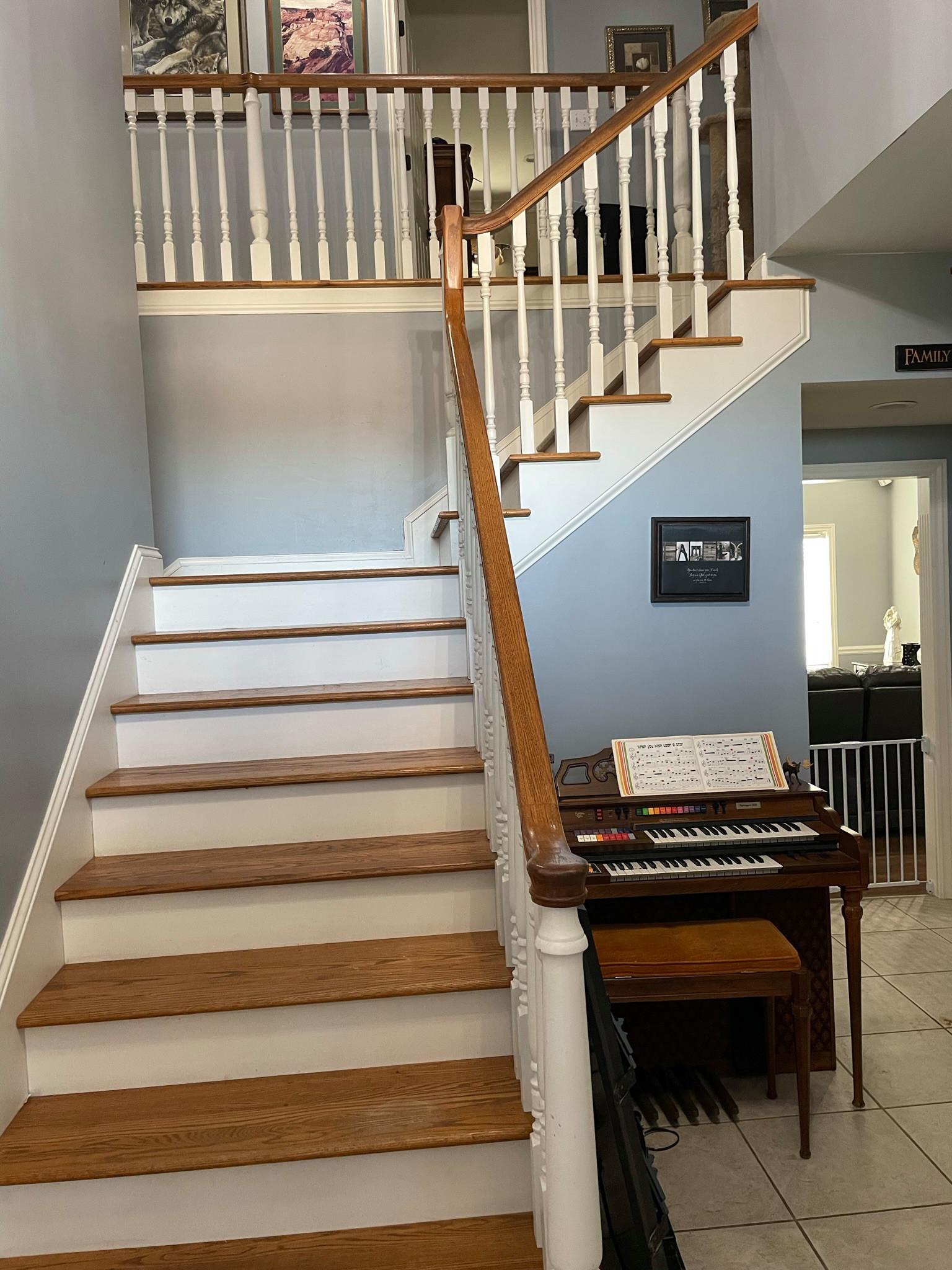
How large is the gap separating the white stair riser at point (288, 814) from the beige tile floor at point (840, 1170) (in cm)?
115

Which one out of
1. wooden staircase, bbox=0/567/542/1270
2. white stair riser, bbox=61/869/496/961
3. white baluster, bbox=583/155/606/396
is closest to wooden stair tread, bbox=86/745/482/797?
wooden staircase, bbox=0/567/542/1270

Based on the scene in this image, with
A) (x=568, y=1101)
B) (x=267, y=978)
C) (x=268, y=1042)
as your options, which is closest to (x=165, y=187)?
(x=267, y=978)

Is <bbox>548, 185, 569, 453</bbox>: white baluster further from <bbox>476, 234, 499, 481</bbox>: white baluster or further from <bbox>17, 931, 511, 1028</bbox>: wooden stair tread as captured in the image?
<bbox>17, 931, 511, 1028</bbox>: wooden stair tread

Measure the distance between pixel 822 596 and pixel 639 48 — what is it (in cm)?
551

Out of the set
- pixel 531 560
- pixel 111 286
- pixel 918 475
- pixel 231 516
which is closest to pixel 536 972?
pixel 531 560

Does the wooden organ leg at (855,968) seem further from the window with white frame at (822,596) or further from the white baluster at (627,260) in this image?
the window with white frame at (822,596)

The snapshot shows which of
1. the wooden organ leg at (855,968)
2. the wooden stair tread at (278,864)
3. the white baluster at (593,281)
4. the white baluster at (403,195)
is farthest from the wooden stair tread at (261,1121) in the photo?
the white baluster at (403,195)

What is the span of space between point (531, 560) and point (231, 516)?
1621mm

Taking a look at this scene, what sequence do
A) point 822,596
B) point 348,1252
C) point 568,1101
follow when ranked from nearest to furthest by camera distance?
point 568,1101
point 348,1252
point 822,596

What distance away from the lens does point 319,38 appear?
17.6 feet

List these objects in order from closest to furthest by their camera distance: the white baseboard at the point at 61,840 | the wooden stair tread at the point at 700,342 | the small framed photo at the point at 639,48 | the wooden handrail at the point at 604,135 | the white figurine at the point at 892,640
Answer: the white baseboard at the point at 61,840, the wooden handrail at the point at 604,135, the wooden stair tread at the point at 700,342, the small framed photo at the point at 639,48, the white figurine at the point at 892,640

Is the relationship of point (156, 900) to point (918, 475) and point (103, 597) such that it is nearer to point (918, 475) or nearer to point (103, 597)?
point (103, 597)

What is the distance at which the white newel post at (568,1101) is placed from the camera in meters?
1.46

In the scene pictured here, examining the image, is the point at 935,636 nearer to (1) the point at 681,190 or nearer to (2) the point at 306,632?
(1) the point at 681,190
